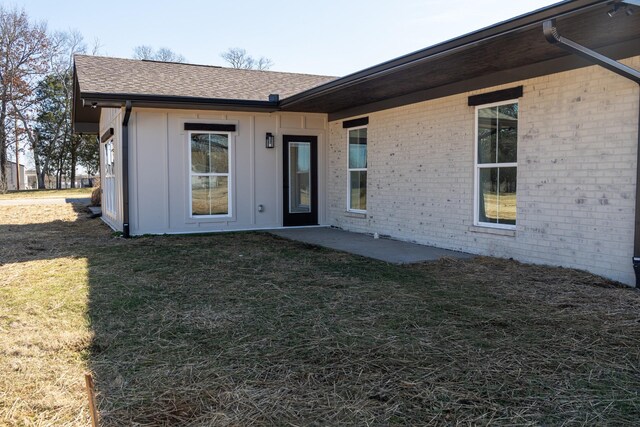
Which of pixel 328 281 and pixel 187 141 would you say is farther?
pixel 187 141

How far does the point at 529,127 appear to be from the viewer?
672 cm

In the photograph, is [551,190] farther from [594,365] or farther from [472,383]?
[472,383]

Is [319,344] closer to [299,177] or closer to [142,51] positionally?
[299,177]

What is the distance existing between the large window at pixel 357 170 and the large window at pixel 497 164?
10.3 ft

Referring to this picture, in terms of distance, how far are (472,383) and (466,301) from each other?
78.2 inches

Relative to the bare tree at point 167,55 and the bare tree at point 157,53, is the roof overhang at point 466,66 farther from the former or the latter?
the bare tree at point 157,53

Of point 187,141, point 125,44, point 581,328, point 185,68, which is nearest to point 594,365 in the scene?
point 581,328

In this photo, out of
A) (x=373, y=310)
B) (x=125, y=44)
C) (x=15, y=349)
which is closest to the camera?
(x=15, y=349)

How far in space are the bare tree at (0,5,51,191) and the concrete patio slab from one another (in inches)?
1061

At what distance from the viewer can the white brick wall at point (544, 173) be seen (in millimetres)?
5676

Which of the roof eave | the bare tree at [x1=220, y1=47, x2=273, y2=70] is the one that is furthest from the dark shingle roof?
the bare tree at [x1=220, y1=47, x2=273, y2=70]

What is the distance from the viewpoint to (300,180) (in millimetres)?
11539

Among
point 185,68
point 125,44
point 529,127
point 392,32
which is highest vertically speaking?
point 125,44

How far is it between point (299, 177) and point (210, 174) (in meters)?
2.01
